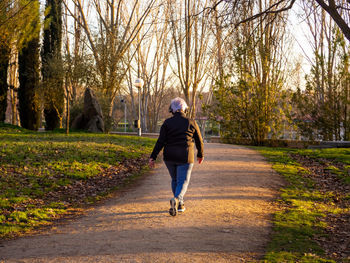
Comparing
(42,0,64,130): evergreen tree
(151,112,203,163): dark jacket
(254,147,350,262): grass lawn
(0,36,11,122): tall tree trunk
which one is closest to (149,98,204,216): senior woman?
(151,112,203,163): dark jacket

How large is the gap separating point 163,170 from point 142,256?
714 centimetres

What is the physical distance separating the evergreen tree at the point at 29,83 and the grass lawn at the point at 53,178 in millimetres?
14957

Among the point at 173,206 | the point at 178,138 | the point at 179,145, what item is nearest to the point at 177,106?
the point at 178,138

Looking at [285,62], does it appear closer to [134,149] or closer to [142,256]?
[134,149]

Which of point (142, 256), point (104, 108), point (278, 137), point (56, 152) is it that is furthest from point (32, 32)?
point (142, 256)

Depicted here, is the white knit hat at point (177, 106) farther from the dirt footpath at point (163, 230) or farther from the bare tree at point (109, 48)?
the bare tree at point (109, 48)

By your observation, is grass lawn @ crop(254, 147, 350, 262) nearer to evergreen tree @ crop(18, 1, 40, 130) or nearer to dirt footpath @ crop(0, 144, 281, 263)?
dirt footpath @ crop(0, 144, 281, 263)

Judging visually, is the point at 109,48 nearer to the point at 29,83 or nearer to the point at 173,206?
the point at 29,83

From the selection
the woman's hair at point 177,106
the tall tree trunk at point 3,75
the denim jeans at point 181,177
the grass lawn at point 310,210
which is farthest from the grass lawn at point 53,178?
the tall tree trunk at point 3,75

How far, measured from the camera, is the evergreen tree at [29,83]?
26797 mm

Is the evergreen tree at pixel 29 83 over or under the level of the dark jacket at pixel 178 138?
over

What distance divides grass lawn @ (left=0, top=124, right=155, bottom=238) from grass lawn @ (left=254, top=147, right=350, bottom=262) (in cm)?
391

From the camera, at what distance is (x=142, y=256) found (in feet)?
14.8

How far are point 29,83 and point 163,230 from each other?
24110 millimetres
